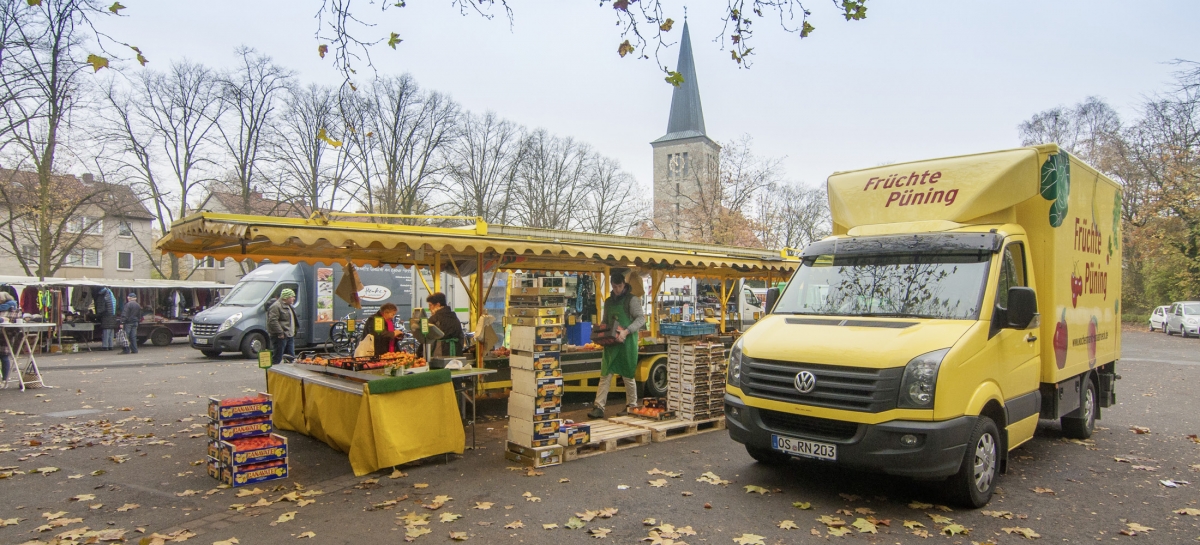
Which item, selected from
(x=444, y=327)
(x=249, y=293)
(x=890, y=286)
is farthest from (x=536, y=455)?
(x=249, y=293)

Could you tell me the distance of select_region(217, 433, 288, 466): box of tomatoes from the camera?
5.68 metres

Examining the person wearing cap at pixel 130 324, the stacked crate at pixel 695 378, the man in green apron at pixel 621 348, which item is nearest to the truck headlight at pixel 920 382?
the stacked crate at pixel 695 378

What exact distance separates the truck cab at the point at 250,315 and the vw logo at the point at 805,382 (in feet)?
49.3

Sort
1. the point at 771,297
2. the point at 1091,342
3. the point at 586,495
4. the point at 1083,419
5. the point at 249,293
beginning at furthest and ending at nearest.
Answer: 1. the point at 249,293
2. the point at 1083,419
3. the point at 1091,342
4. the point at 771,297
5. the point at 586,495

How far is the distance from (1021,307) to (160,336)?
2376 cm

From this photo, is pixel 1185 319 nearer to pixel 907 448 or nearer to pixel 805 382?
pixel 907 448

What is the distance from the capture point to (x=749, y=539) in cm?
450

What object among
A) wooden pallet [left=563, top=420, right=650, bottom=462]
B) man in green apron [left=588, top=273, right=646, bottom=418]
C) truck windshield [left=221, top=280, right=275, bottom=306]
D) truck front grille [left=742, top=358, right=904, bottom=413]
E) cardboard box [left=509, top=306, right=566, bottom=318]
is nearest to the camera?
truck front grille [left=742, top=358, right=904, bottom=413]

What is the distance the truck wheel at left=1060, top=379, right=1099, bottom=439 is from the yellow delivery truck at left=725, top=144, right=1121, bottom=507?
425mm

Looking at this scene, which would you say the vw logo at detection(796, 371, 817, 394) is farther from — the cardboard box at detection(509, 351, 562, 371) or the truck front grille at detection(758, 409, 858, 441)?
the cardboard box at detection(509, 351, 562, 371)

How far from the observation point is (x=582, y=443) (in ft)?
22.2

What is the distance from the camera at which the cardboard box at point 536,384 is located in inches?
253

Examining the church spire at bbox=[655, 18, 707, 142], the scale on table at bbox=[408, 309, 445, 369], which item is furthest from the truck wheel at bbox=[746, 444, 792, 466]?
the church spire at bbox=[655, 18, 707, 142]

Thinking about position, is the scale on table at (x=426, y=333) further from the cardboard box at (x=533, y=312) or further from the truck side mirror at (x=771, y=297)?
the truck side mirror at (x=771, y=297)
